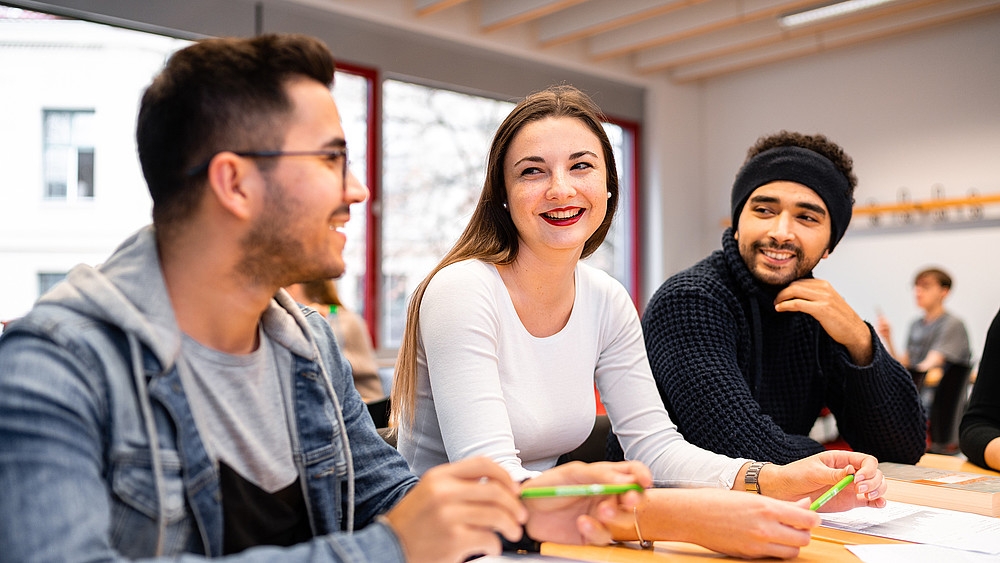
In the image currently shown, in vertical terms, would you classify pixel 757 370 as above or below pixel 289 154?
below

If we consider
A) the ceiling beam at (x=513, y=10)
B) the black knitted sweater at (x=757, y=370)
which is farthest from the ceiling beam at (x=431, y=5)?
the black knitted sweater at (x=757, y=370)

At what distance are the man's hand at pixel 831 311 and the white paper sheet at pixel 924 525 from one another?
1.91 ft

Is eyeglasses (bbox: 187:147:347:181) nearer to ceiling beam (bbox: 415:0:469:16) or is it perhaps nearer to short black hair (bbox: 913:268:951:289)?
ceiling beam (bbox: 415:0:469:16)

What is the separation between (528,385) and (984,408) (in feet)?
4.17

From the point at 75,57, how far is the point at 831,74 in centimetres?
555

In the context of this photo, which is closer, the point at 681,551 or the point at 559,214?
the point at 681,551

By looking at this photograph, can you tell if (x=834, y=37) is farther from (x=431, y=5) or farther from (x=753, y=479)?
(x=753, y=479)

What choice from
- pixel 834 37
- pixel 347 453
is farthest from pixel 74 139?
pixel 834 37

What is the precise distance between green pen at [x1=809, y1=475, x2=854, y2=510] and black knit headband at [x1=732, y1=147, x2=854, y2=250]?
3.14 feet

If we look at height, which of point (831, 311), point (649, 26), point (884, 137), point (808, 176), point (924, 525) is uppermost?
point (649, 26)

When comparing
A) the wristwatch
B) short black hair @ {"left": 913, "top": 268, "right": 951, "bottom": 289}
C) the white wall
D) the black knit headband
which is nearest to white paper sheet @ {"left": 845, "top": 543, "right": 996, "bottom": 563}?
the wristwatch

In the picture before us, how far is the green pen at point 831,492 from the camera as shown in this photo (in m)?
1.30

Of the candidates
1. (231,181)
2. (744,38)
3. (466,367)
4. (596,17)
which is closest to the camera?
(231,181)

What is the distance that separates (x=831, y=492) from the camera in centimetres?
131
